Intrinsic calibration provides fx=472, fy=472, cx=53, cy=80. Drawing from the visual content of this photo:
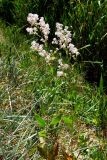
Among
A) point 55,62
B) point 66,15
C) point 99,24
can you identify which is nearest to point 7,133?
point 55,62

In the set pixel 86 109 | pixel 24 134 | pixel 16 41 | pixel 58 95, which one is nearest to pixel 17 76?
pixel 58 95

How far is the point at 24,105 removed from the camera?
3.54 metres

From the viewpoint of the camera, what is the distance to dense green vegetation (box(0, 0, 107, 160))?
3010 millimetres

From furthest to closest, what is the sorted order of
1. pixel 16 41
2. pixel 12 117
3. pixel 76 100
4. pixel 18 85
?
pixel 16 41 < pixel 76 100 < pixel 18 85 < pixel 12 117

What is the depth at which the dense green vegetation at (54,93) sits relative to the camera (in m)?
3.01

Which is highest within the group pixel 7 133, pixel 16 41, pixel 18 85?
pixel 16 41

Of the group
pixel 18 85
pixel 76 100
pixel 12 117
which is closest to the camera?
Result: pixel 12 117

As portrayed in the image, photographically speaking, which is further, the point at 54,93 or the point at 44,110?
the point at 54,93

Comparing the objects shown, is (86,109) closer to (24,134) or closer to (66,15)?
(24,134)

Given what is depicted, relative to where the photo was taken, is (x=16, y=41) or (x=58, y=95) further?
(x=16, y=41)

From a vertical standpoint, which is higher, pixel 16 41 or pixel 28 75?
pixel 16 41

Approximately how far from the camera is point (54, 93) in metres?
3.61

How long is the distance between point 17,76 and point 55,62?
30.2 inches

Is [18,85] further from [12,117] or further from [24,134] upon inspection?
[24,134]
